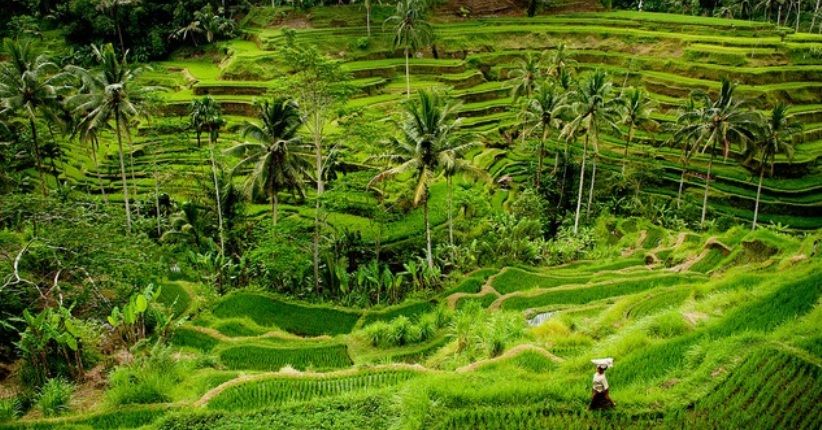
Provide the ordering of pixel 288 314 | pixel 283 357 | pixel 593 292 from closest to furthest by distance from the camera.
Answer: pixel 283 357, pixel 288 314, pixel 593 292

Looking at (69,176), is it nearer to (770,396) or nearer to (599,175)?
(599,175)

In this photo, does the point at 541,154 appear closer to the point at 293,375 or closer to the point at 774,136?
the point at 774,136

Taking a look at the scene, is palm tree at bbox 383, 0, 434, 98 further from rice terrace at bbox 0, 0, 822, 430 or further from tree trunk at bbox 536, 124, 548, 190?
tree trunk at bbox 536, 124, 548, 190

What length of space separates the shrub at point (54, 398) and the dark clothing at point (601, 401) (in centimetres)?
1008

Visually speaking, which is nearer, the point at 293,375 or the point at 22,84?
the point at 293,375

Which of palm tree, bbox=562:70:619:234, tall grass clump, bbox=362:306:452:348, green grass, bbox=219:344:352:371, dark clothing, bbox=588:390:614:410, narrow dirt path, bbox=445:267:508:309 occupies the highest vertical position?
palm tree, bbox=562:70:619:234

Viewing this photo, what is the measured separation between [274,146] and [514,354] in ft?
42.5

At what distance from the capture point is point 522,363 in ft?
38.3

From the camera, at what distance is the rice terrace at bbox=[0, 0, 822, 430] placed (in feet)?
33.0

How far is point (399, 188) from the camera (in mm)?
29641

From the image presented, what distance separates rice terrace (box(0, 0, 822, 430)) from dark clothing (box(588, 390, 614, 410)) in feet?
0.22

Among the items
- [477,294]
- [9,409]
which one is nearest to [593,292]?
[477,294]

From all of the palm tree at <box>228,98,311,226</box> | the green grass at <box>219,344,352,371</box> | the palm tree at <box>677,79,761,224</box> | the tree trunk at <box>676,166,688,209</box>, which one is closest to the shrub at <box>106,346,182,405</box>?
the green grass at <box>219,344,352,371</box>

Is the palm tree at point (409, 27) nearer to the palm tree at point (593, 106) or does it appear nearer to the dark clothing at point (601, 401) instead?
the palm tree at point (593, 106)
